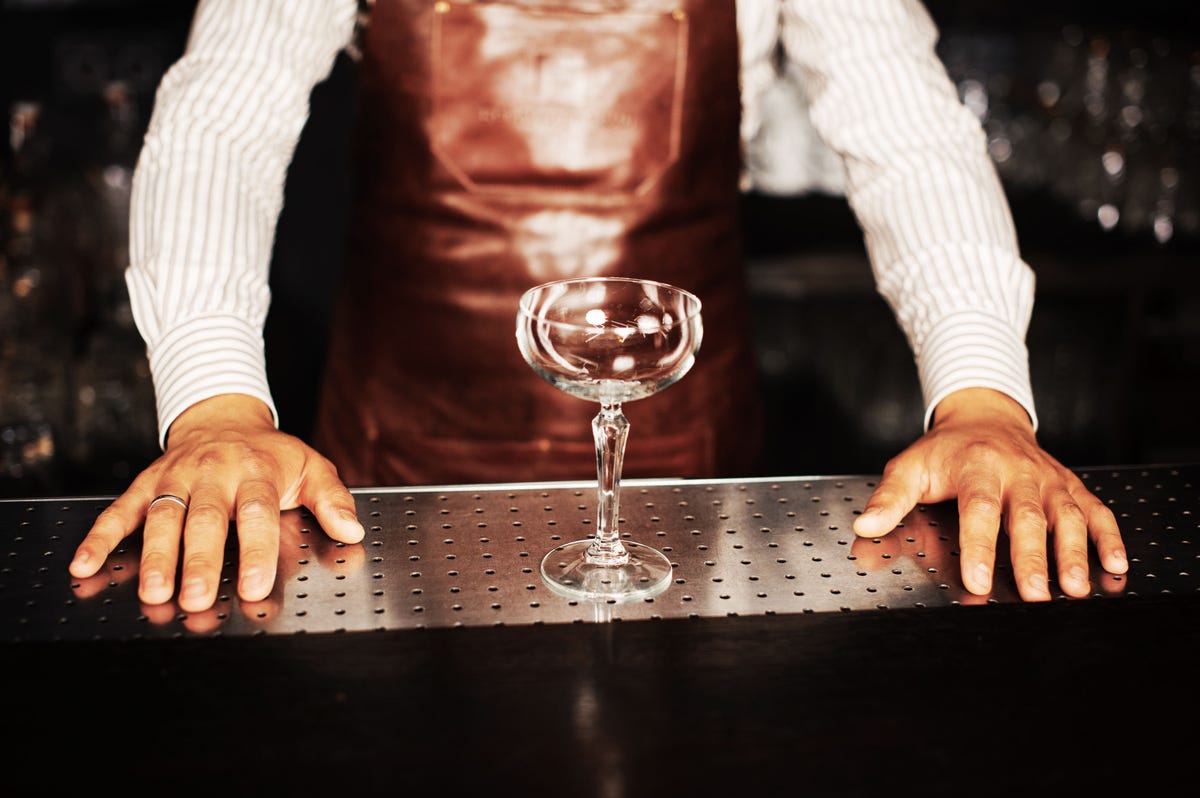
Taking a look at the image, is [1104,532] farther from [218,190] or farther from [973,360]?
[218,190]

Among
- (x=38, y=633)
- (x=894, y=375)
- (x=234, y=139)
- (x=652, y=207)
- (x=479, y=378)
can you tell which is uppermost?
(x=234, y=139)

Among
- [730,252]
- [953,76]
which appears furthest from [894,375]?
[730,252]

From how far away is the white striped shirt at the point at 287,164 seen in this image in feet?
5.02

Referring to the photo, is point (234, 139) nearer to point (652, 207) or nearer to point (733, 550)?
point (652, 207)

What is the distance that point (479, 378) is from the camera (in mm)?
1906

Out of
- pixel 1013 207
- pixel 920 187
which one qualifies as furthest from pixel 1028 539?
pixel 1013 207

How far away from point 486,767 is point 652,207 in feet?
3.67

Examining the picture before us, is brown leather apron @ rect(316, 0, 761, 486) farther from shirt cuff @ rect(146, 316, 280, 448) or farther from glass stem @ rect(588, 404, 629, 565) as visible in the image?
glass stem @ rect(588, 404, 629, 565)

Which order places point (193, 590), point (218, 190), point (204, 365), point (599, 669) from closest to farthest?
point (599, 669) < point (193, 590) < point (204, 365) < point (218, 190)

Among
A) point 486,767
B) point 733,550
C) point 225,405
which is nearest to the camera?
point 486,767

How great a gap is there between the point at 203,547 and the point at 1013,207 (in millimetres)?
2475

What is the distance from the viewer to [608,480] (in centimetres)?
116

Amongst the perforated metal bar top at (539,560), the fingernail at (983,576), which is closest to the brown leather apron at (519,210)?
the perforated metal bar top at (539,560)

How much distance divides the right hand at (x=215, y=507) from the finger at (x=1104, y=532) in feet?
2.28
